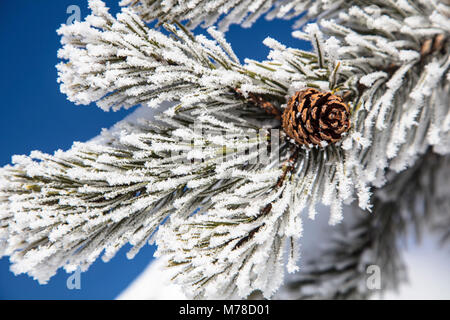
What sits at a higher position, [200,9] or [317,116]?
[200,9]

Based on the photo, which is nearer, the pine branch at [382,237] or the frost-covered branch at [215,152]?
the frost-covered branch at [215,152]

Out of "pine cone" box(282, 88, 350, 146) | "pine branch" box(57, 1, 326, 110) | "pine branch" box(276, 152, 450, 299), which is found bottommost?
"pine branch" box(276, 152, 450, 299)

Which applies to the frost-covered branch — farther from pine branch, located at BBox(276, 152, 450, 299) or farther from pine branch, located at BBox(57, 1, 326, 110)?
pine branch, located at BBox(276, 152, 450, 299)

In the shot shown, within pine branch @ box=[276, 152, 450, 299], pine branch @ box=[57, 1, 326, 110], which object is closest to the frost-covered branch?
pine branch @ box=[57, 1, 326, 110]

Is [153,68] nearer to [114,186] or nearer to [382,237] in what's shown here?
[114,186]

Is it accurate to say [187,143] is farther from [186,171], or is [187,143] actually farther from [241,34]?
[241,34]

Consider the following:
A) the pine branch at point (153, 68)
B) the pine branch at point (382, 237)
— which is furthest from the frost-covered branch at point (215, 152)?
the pine branch at point (382, 237)

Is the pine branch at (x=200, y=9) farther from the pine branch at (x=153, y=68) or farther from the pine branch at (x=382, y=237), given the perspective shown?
the pine branch at (x=382, y=237)

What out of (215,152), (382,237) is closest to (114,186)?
(215,152)

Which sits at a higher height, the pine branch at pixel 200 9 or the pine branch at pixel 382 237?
the pine branch at pixel 200 9
